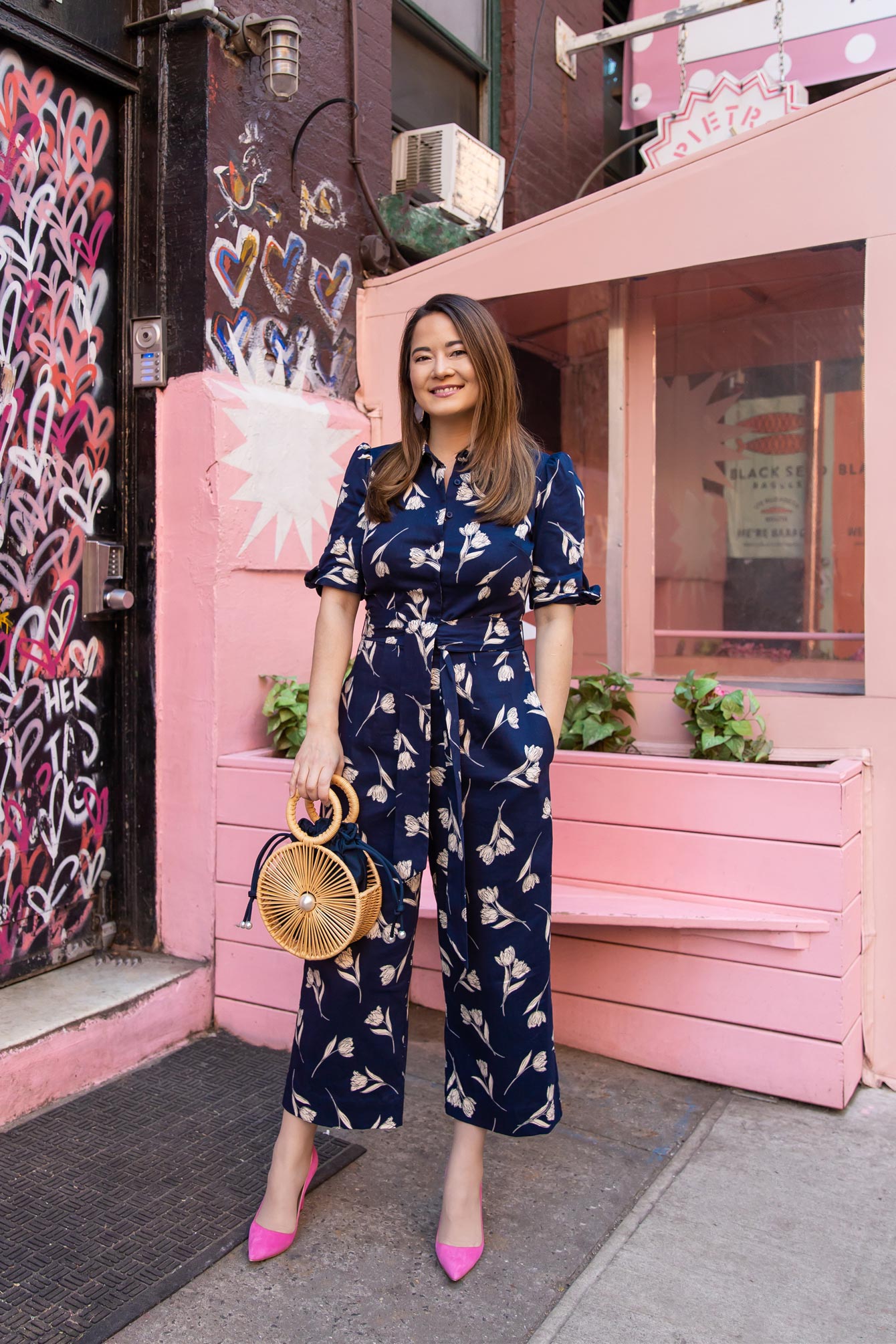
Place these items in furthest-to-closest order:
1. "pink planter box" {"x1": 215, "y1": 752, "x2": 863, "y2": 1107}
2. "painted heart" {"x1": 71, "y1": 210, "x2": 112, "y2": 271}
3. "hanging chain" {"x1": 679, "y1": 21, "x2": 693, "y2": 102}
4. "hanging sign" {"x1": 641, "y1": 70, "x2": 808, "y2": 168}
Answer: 1. "hanging chain" {"x1": 679, "y1": 21, "x2": 693, "y2": 102}
2. "hanging sign" {"x1": 641, "y1": 70, "x2": 808, "y2": 168}
3. "painted heart" {"x1": 71, "y1": 210, "x2": 112, "y2": 271}
4. "pink planter box" {"x1": 215, "y1": 752, "x2": 863, "y2": 1107}

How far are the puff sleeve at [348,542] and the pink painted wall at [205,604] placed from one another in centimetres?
117

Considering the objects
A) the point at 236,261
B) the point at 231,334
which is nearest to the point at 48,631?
the point at 231,334

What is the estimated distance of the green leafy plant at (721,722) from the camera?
361cm

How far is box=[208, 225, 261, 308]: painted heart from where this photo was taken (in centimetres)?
367

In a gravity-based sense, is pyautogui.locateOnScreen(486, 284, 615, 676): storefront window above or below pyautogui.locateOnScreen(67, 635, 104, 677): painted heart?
above

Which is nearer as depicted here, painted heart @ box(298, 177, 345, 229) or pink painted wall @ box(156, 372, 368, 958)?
pink painted wall @ box(156, 372, 368, 958)

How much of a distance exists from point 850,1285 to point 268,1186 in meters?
1.27

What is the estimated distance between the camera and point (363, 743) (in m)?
2.46

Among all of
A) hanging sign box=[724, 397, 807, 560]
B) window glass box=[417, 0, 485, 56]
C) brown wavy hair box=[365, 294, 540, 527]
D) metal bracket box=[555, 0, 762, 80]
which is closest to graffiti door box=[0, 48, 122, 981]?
brown wavy hair box=[365, 294, 540, 527]

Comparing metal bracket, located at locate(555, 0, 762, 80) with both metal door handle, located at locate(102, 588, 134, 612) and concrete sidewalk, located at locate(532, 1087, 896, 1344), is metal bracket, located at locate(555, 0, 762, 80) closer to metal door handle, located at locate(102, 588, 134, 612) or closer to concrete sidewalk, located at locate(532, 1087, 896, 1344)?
metal door handle, located at locate(102, 588, 134, 612)

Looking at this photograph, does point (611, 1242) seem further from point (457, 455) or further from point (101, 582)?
point (101, 582)

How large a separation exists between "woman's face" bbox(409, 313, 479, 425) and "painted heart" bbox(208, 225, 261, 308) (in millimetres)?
1440

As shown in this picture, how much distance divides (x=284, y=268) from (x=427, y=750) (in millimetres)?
2301

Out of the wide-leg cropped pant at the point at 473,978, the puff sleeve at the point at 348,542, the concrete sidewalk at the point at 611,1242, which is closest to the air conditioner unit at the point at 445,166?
the puff sleeve at the point at 348,542
